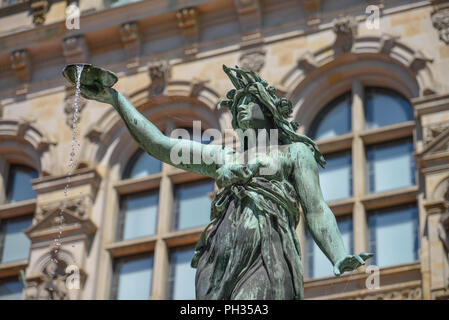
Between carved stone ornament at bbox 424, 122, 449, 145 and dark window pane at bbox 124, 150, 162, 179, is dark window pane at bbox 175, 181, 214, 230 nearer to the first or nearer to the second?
dark window pane at bbox 124, 150, 162, 179

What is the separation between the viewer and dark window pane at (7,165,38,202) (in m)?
21.4

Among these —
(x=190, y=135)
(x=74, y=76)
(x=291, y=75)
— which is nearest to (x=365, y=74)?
(x=291, y=75)

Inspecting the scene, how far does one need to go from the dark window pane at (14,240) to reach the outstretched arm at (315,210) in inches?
531

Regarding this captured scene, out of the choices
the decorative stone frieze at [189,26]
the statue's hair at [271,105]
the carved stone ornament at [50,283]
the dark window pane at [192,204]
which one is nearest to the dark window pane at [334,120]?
the dark window pane at [192,204]

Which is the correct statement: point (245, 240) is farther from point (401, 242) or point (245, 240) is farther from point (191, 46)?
point (191, 46)

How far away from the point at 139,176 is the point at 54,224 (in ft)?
5.21

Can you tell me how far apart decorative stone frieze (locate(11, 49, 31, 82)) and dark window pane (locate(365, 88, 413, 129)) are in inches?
240

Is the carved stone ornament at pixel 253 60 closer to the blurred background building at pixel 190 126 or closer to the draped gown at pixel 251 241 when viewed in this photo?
the blurred background building at pixel 190 126

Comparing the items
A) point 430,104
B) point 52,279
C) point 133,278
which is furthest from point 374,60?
point 52,279

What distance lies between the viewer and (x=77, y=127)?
20.8 m

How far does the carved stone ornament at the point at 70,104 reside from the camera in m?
21.0

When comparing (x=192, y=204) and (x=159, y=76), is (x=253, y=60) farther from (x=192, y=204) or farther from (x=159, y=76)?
(x=192, y=204)

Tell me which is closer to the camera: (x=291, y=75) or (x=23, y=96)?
(x=291, y=75)

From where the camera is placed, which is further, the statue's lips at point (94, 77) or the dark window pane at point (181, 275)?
the dark window pane at point (181, 275)
